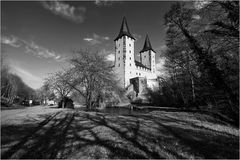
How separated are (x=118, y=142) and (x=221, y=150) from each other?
307cm

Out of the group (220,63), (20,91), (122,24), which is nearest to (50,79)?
(220,63)

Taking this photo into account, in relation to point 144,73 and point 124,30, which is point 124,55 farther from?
point 144,73

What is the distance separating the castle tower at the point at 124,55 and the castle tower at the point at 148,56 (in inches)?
513

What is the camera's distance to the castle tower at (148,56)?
199 ft

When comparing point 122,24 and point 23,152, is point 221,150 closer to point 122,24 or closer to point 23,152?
point 23,152

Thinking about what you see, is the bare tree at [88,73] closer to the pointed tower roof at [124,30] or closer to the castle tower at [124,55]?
the castle tower at [124,55]

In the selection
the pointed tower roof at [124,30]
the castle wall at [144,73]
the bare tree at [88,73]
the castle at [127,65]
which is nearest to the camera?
the bare tree at [88,73]

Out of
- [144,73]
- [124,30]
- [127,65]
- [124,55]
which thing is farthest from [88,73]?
[144,73]

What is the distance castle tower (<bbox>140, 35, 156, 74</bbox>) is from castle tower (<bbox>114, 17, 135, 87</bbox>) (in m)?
13.0

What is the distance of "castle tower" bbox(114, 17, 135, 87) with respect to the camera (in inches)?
1844

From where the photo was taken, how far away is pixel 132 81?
45.8 m

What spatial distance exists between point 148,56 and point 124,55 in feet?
62.2

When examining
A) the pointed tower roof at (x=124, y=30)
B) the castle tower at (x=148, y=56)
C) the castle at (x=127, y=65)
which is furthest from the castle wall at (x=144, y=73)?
the pointed tower roof at (x=124, y=30)

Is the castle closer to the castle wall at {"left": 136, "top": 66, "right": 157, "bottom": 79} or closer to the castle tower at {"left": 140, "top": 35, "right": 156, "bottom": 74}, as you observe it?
the castle wall at {"left": 136, "top": 66, "right": 157, "bottom": 79}
